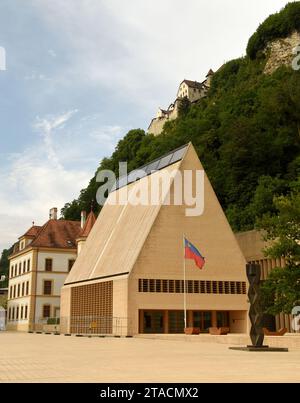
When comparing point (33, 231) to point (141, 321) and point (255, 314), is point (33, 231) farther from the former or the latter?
point (255, 314)

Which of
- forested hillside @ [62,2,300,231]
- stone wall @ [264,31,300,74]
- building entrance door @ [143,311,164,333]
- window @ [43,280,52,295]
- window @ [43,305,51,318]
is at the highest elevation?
stone wall @ [264,31,300,74]

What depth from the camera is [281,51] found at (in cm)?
9612

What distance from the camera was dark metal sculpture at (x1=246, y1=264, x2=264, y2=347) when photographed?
20.2 metres

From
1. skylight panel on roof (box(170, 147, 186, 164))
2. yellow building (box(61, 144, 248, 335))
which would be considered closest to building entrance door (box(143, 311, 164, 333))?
yellow building (box(61, 144, 248, 335))

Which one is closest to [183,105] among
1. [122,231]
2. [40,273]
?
[40,273]

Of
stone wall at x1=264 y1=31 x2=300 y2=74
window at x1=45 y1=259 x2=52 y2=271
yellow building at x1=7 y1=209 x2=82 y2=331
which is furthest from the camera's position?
stone wall at x1=264 y1=31 x2=300 y2=74

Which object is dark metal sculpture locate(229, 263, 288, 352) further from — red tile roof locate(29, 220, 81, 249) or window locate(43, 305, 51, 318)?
red tile roof locate(29, 220, 81, 249)

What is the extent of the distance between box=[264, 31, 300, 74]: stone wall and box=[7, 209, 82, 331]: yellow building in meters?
51.2

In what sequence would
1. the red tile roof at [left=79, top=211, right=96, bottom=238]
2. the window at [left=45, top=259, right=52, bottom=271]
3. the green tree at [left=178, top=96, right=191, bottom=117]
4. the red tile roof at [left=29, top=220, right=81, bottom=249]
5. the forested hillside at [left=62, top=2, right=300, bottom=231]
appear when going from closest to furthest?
the forested hillside at [left=62, top=2, right=300, bottom=231] < the red tile roof at [left=79, top=211, right=96, bottom=238] < the window at [left=45, top=259, right=52, bottom=271] < the red tile roof at [left=29, top=220, right=81, bottom=249] < the green tree at [left=178, top=96, right=191, bottom=117]

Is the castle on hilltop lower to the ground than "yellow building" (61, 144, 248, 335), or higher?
higher

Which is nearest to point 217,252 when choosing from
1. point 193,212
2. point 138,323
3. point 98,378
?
point 193,212

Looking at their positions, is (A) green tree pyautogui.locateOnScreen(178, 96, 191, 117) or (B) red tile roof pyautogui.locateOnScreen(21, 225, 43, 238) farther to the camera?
(A) green tree pyautogui.locateOnScreen(178, 96, 191, 117)
